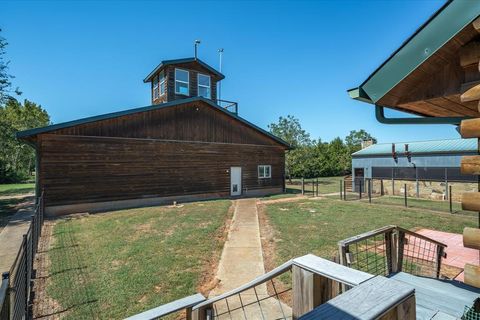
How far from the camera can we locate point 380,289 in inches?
43.9

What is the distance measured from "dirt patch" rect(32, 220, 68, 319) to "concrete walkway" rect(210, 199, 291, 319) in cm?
253

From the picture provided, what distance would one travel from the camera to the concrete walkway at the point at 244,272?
13.1 feet

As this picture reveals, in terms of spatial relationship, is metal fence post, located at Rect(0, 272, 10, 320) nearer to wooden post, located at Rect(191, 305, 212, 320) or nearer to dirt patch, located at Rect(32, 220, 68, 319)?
wooden post, located at Rect(191, 305, 212, 320)

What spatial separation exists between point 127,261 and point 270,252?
11.6 ft

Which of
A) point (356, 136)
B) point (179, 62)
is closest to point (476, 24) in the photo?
point (179, 62)

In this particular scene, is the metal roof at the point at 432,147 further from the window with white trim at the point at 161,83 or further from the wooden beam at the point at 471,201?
the wooden beam at the point at 471,201

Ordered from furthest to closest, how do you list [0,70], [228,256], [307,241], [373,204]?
1. [0,70]
2. [373,204]
3. [307,241]
4. [228,256]

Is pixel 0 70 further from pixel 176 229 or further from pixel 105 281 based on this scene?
pixel 105 281

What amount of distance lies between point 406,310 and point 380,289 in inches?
4.8

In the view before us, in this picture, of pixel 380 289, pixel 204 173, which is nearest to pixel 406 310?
pixel 380 289

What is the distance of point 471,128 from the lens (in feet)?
6.23

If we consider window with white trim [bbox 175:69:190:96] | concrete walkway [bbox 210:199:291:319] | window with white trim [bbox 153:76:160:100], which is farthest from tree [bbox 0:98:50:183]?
concrete walkway [bbox 210:199:291:319]

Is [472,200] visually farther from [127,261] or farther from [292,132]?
[292,132]

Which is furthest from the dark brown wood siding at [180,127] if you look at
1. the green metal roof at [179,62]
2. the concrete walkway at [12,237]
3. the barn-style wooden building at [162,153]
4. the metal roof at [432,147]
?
the metal roof at [432,147]
